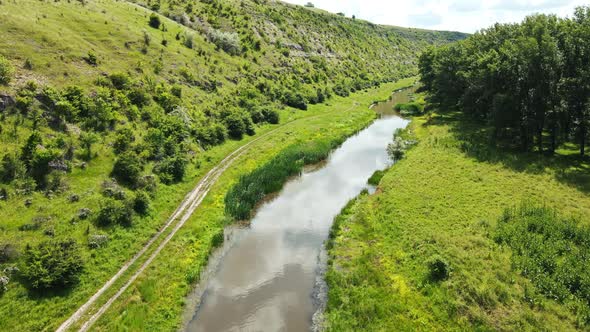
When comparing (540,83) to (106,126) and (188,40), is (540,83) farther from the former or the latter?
(188,40)

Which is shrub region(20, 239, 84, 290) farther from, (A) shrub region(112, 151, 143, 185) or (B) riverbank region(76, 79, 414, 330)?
(A) shrub region(112, 151, 143, 185)

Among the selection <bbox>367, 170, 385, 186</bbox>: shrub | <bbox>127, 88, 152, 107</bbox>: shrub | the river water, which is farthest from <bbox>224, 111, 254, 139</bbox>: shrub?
<bbox>367, 170, 385, 186</bbox>: shrub

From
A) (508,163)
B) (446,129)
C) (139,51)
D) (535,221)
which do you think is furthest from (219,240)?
(446,129)

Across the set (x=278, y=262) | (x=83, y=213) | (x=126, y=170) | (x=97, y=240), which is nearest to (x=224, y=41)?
(x=126, y=170)

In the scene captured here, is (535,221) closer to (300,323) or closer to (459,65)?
(300,323)

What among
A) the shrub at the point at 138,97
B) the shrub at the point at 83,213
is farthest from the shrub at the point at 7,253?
the shrub at the point at 138,97

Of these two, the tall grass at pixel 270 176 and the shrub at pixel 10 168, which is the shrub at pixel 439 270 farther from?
the shrub at pixel 10 168
